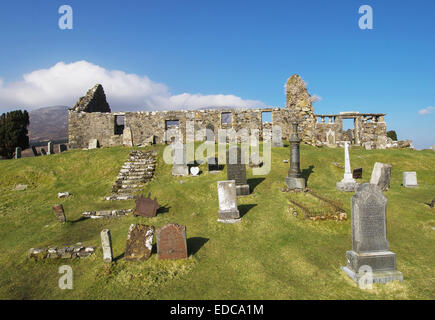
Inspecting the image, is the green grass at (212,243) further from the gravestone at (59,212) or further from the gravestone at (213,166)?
the gravestone at (213,166)

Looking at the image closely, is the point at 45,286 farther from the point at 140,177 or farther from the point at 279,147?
the point at 279,147

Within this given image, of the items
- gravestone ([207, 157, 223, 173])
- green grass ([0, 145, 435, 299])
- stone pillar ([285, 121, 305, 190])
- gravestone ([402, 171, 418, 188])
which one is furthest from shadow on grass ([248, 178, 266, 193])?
gravestone ([402, 171, 418, 188])

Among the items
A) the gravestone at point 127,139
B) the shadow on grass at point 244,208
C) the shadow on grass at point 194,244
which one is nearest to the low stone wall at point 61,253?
the shadow on grass at point 194,244

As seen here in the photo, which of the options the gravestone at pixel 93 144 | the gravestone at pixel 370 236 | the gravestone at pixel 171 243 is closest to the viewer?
the gravestone at pixel 370 236

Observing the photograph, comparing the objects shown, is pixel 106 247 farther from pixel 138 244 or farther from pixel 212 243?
pixel 212 243

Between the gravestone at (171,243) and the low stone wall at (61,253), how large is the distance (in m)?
2.49

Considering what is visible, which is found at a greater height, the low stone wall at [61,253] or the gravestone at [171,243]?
the gravestone at [171,243]

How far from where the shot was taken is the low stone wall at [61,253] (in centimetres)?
768

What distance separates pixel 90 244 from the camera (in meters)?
8.53

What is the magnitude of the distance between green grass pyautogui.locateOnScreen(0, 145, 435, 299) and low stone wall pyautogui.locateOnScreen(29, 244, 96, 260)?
0.22 metres

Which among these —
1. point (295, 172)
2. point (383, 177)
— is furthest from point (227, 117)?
point (383, 177)

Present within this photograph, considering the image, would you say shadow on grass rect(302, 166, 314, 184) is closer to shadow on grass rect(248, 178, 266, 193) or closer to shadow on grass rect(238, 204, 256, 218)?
shadow on grass rect(248, 178, 266, 193)

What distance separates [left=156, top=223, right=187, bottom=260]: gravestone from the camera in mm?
7172
